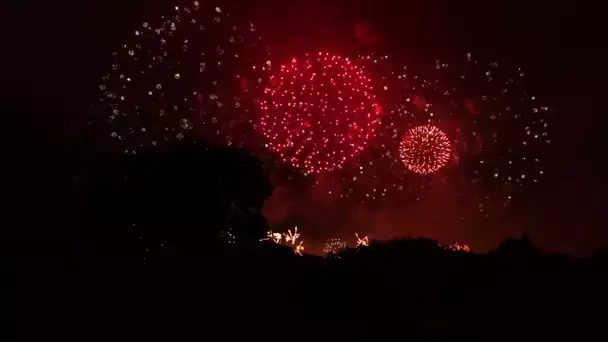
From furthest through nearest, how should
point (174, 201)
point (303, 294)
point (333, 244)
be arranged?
1. point (333, 244)
2. point (174, 201)
3. point (303, 294)

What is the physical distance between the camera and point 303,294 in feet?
36.0

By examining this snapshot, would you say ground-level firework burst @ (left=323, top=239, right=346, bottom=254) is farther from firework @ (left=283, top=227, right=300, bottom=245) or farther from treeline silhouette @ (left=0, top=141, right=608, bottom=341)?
treeline silhouette @ (left=0, top=141, right=608, bottom=341)

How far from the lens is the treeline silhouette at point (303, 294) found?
1000cm

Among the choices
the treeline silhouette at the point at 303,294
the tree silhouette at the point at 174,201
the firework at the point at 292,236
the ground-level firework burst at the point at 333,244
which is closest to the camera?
the treeline silhouette at the point at 303,294

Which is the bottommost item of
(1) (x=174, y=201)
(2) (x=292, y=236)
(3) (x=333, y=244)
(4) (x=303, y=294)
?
(4) (x=303, y=294)

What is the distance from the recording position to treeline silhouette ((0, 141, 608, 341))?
32.8 ft

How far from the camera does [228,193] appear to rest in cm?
1539

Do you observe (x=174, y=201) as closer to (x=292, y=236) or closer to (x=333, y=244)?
(x=333, y=244)

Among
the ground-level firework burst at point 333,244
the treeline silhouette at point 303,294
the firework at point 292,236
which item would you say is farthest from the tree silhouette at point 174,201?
the firework at point 292,236

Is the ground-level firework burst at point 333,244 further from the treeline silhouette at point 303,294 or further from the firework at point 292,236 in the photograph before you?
the treeline silhouette at point 303,294

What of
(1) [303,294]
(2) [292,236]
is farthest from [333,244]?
(1) [303,294]

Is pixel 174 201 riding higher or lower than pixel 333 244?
lower

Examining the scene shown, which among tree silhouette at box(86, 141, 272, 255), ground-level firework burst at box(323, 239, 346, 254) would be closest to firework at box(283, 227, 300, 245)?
ground-level firework burst at box(323, 239, 346, 254)

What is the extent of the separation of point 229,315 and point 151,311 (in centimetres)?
146
